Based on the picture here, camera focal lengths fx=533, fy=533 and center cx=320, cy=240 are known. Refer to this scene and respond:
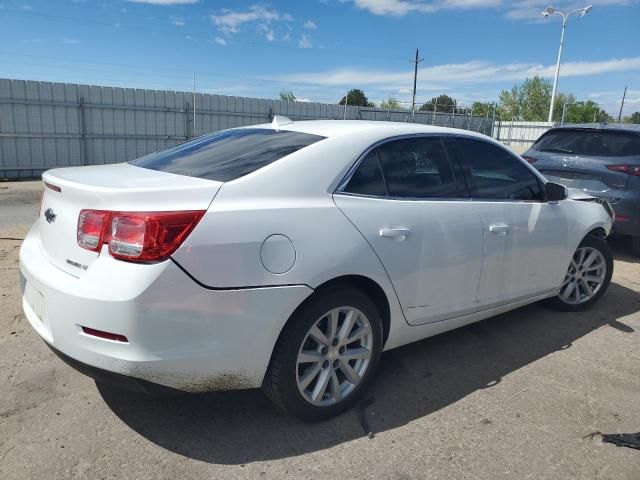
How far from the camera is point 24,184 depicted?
12.4 m

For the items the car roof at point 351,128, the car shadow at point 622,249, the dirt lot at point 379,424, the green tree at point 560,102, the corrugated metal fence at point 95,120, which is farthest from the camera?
the green tree at point 560,102

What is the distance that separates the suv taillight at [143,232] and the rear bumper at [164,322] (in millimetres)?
52

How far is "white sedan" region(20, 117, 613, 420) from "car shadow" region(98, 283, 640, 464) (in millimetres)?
158

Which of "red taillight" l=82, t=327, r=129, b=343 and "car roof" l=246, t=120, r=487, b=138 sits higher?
"car roof" l=246, t=120, r=487, b=138

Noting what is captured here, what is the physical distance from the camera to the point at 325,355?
2781 mm

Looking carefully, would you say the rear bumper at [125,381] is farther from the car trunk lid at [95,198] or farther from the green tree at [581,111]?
the green tree at [581,111]

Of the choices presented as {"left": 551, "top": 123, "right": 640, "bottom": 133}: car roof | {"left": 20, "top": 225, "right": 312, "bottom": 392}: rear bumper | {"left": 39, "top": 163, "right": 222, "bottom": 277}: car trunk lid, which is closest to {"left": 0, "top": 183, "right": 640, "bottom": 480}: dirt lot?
{"left": 20, "top": 225, "right": 312, "bottom": 392}: rear bumper

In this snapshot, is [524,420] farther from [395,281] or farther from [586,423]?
[395,281]

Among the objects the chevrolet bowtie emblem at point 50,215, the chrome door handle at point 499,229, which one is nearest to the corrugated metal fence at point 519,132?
the chrome door handle at point 499,229

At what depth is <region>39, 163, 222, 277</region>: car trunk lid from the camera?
7.70 ft

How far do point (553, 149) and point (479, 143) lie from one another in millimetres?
3895

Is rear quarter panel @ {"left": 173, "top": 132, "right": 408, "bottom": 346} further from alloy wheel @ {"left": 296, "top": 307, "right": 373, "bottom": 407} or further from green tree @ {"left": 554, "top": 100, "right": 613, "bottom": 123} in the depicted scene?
green tree @ {"left": 554, "top": 100, "right": 613, "bottom": 123}

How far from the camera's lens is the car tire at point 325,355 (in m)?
2.59

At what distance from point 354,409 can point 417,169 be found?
1.47 meters
